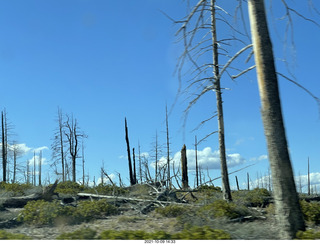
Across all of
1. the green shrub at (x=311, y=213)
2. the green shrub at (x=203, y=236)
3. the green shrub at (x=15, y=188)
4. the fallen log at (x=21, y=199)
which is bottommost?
the green shrub at (x=311, y=213)

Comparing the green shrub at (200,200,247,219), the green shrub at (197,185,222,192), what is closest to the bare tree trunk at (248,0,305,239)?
the green shrub at (200,200,247,219)

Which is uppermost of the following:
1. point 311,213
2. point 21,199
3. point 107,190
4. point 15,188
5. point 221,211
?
point 15,188

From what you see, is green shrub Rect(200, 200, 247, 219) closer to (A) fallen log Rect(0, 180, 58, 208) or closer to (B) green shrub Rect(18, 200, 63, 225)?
(B) green shrub Rect(18, 200, 63, 225)

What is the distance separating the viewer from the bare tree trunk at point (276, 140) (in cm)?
697

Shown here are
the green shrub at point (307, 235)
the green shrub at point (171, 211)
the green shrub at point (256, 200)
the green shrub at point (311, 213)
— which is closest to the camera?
the green shrub at point (307, 235)

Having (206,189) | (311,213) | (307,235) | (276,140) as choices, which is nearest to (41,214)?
(276,140)

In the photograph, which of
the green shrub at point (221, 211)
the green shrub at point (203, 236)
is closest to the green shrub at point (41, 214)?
the green shrub at point (221, 211)

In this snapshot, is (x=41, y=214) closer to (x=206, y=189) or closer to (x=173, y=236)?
(x=173, y=236)

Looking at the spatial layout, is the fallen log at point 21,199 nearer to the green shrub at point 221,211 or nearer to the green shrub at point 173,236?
the green shrub at point 221,211

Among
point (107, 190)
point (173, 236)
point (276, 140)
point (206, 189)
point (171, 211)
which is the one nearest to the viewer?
point (173, 236)

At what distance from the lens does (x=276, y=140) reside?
7086 mm

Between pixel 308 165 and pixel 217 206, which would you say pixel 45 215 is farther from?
pixel 308 165

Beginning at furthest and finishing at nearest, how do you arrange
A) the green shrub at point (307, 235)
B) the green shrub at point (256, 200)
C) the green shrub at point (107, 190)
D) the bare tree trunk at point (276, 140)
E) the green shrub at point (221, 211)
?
the green shrub at point (107, 190) < the green shrub at point (256, 200) < the green shrub at point (221, 211) < the bare tree trunk at point (276, 140) < the green shrub at point (307, 235)
